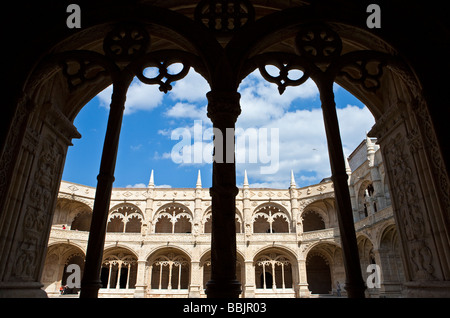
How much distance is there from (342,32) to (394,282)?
573 inches

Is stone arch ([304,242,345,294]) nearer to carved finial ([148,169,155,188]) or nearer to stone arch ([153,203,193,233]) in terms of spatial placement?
stone arch ([153,203,193,233])

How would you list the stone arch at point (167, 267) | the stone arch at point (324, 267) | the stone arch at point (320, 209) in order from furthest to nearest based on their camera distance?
the stone arch at point (320, 209) → the stone arch at point (167, 267) → the stone arch at point (324, 267)

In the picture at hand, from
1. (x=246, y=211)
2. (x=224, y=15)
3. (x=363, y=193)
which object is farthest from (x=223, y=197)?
(x=246, y=211)

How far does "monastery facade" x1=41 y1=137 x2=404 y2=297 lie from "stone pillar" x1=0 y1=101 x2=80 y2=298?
54.6 feet

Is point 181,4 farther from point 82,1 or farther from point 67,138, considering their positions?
point 67,138

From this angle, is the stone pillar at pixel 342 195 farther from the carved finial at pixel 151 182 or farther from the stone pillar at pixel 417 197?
the carved finial at pixel 151 182

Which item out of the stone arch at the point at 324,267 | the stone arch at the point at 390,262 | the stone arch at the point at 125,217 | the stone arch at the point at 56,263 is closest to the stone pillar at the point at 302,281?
the stone arch at the point at 324,267

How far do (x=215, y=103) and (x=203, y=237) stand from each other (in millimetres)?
19773

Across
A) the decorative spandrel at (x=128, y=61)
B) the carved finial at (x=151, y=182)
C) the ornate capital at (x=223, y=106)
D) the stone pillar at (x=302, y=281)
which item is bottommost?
the stone pillar at (x=302, y=281)

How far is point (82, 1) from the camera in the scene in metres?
3.86

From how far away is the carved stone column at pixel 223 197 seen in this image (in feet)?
8.41

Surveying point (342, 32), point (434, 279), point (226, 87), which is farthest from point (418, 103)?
point (226, 87)

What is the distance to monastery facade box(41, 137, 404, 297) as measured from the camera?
19812 millimetres

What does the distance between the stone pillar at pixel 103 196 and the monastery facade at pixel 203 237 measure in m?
16.7
